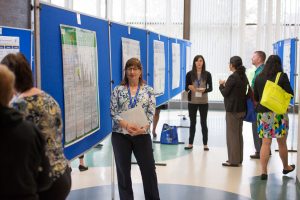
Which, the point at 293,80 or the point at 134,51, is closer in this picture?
the point at 134,51

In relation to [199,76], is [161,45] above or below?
above

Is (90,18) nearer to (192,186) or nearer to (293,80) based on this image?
(192,186)

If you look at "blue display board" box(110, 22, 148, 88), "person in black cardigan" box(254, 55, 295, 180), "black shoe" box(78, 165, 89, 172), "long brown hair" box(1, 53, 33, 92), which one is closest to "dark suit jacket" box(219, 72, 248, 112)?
"person in black cardigan" box(254, 55, 295, 180)

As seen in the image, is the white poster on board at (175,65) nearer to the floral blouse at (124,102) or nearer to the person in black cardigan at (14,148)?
the floral blouse at (124,102)

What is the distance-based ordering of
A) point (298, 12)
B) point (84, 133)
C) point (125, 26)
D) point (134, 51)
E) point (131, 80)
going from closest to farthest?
point (84, 133)
point (131, 80)
point (125, 26)
point (134, 51)
point (298, 12)

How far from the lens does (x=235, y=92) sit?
251 inches

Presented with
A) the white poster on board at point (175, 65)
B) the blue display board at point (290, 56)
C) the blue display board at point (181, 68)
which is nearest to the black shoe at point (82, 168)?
the blue display board at point (181, 68)

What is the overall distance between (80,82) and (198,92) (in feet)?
13.1

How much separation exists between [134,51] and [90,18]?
1.64 metres

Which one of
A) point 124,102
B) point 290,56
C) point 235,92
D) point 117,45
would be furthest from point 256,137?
point 124,102

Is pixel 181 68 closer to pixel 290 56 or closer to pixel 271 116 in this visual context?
pixel 290 56

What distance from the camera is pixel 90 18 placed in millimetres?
3938

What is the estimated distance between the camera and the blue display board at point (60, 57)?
119 inches

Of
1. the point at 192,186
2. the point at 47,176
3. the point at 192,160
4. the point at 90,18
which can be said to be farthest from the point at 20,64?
the point at 192,160
